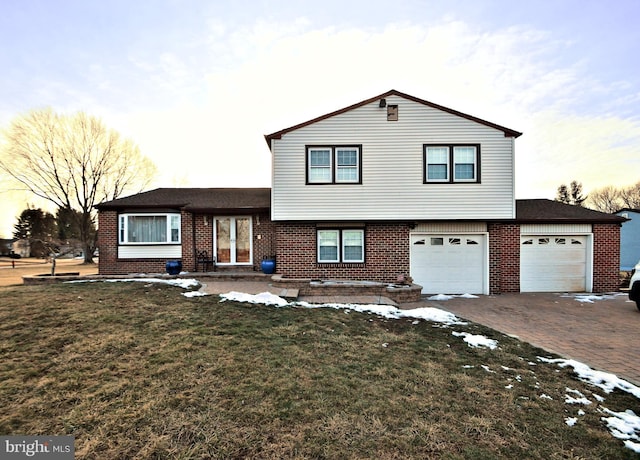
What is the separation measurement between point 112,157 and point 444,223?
3082 cm

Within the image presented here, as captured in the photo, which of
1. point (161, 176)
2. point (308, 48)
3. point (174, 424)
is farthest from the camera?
point (161, 176)

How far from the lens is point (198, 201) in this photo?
43.1 feet

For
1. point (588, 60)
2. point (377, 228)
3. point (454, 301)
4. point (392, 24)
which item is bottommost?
point (454, 301)

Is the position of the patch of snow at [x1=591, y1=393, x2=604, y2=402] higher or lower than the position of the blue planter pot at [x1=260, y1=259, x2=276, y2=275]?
lower

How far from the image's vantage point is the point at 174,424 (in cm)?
291

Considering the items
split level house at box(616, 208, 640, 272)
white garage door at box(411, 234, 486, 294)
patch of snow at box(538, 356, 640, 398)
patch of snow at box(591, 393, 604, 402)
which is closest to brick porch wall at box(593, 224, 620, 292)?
white garage door at box(411, 234, 486, 294)

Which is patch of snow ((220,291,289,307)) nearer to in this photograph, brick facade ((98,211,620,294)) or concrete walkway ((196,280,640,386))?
concrete walkway ((196,280,640,386))

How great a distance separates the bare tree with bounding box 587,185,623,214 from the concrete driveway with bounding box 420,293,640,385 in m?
55.1

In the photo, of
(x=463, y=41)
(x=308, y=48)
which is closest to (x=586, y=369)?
(x=463, y=41)

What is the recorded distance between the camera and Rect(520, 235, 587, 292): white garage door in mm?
11828

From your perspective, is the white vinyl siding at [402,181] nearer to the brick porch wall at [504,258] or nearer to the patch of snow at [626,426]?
the brick porch wall at [504,258]

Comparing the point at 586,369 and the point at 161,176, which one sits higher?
the point at 161,176

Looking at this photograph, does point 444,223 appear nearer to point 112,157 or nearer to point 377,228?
point 377,228

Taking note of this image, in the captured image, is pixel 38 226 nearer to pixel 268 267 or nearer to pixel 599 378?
pixel 268 267
